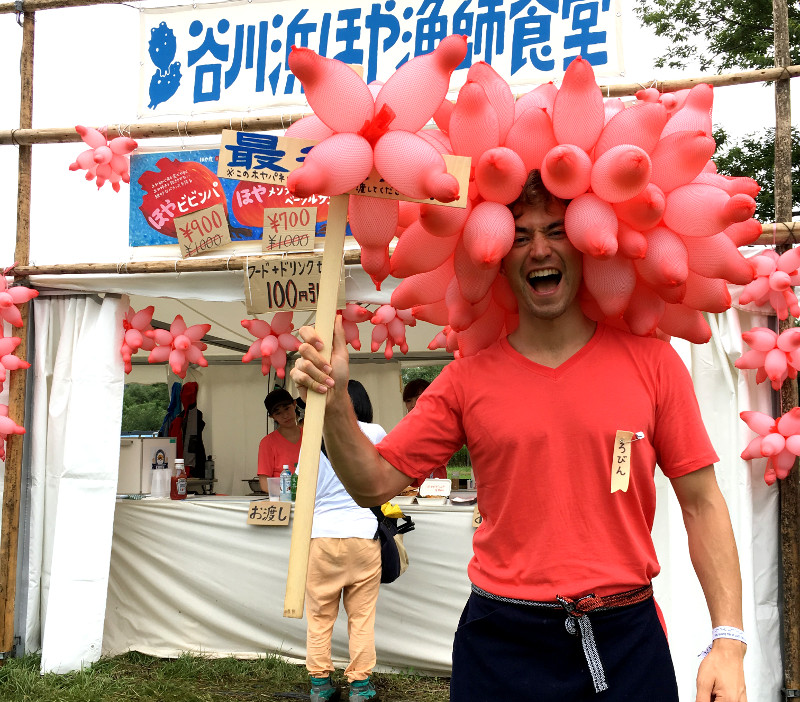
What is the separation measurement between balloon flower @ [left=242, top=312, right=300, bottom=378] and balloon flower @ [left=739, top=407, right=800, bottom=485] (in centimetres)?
274

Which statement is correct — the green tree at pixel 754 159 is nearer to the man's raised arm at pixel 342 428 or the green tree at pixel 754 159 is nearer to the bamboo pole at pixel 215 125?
the bamboo pole at pixel 215 125

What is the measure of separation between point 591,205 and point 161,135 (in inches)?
162

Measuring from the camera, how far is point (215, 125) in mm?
5191

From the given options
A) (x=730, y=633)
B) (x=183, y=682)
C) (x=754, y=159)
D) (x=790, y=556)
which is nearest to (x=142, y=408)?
(x=754, y=159)

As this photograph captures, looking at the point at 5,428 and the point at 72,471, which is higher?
the point at 5,428

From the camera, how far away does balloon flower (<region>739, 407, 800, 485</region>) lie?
420 centimetres

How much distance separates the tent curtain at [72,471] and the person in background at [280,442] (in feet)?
3.75

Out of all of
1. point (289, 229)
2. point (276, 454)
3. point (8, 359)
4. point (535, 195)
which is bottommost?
point (276, 454)

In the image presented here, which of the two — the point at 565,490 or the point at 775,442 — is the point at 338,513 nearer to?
the point at 775,442

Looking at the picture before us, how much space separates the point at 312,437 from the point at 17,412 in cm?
427

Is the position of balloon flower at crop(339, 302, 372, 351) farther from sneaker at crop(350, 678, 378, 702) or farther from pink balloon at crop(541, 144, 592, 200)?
pink balloon at crop(541, 144, 592, 200)

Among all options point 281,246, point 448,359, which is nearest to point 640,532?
point 281,246

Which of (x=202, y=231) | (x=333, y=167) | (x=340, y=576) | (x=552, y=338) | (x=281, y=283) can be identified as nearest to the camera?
(x=333, y=167)

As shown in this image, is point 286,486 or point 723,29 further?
point 723,29
